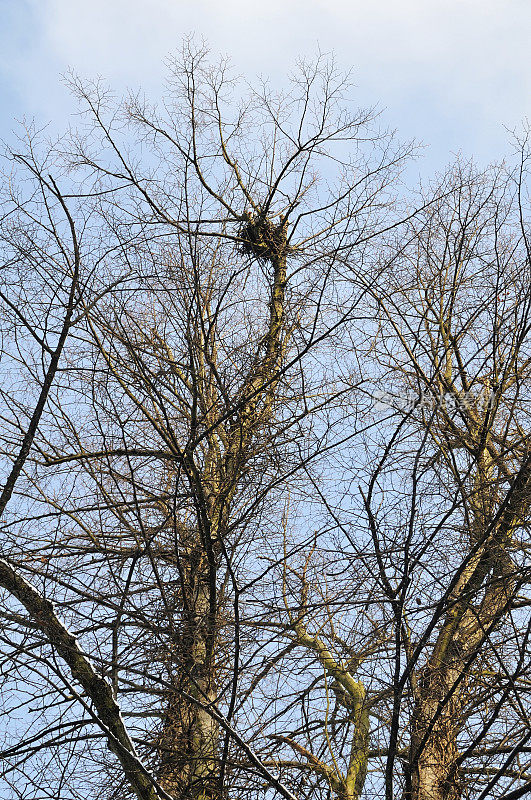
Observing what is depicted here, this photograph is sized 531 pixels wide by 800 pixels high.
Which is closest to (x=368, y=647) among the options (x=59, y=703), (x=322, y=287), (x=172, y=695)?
(x=172, y=695)

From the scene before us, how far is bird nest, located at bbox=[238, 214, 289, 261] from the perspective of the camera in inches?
290

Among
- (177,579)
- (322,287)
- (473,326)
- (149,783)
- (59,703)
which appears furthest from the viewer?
(473,326)

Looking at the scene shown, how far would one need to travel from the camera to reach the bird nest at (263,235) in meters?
7.36

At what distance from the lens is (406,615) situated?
15.8ft

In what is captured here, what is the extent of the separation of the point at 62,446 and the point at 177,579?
1.43 m

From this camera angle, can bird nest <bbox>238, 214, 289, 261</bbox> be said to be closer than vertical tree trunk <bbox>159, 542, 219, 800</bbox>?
No

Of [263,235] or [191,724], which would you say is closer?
[191,724]

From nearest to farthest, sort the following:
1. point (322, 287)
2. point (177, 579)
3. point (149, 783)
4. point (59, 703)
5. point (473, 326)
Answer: point (149, 783)
point (59, 703)
point (177, 579)
point (322, 287)
point (473, 326)

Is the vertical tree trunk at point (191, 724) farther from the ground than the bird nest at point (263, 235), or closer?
closer

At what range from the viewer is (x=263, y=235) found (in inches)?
A: 306

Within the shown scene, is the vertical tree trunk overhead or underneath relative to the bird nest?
underneath

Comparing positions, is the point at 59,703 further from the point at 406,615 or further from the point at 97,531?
the point at 406,615

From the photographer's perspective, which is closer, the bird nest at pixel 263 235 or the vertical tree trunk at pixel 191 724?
the vertical tree trunk at pixel 191 724

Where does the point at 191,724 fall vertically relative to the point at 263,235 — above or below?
below
